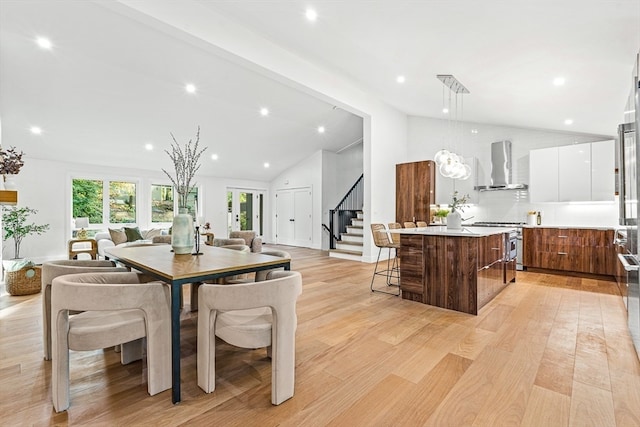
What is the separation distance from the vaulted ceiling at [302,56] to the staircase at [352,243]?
295cm

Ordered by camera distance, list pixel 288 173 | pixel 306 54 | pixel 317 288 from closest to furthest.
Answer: pixel 317 288 → pixel 306 54 → pixel 288 173

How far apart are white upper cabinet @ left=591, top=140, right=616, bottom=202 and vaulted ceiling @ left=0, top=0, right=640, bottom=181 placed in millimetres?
306

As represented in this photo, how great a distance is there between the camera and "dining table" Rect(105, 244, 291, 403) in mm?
1772

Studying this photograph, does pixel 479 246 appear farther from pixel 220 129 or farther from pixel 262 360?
pixel 220 129

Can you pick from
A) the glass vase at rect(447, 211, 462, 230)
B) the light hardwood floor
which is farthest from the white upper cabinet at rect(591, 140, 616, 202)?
the glass vase at rect(447, 211, 462, 230)

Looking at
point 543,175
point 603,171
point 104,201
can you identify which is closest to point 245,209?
point 104,201

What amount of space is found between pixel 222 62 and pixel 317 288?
12.4ft

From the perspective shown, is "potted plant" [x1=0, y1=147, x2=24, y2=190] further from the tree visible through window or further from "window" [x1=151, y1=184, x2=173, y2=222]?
"window" [x1=151, y1=184, x2=173, y2=222]

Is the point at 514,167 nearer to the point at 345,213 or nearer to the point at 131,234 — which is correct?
the point at 345,213

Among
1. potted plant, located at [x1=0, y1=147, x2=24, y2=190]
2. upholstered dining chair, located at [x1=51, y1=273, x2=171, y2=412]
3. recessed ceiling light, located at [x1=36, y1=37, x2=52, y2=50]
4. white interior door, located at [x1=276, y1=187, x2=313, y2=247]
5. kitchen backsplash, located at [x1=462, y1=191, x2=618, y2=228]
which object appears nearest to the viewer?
upholstered dining chair, located at [x1=51, y1=273, x2=171, y2=412]

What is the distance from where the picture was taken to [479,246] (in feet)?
11.3

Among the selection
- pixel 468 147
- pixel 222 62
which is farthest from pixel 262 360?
pixel 468 147

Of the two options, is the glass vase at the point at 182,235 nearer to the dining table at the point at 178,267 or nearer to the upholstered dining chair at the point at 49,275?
the dining table at the point at 178,267

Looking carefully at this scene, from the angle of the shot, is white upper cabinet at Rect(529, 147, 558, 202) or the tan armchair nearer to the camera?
white upper cabinet at Rect(529, 147, 558, 202)
